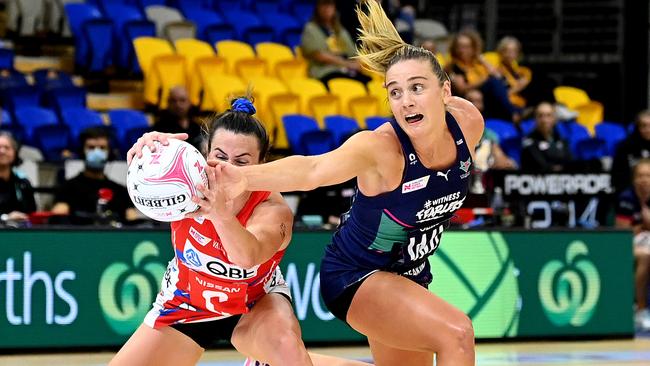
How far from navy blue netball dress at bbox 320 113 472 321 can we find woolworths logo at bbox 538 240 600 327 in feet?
14.9

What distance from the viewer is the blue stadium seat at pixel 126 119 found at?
1155 cm

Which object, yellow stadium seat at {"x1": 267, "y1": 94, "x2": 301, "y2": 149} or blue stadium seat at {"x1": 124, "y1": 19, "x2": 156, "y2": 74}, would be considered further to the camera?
blue stadium seat at {"x1": 124, "y1": 19, "x2": 156, "y2": 74}

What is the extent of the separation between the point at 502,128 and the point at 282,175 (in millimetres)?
8950

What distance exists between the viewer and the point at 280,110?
39.9ft

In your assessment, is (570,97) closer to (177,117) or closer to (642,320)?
(642,320)

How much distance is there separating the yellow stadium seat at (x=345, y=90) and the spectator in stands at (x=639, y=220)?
3.39 metres

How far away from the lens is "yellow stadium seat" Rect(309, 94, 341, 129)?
12.5 meters

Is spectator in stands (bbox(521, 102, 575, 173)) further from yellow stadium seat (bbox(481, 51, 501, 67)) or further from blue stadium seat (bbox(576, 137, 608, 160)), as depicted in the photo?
yellow stadium seat (bbox(481, 51, 501, 67))

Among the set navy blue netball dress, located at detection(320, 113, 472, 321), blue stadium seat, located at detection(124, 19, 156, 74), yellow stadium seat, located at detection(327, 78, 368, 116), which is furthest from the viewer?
blue stadium seat, located at detection(124, 19, 156, 74)

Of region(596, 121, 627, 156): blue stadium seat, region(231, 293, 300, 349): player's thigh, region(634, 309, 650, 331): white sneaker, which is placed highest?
region(596, 121, 627, 156): blue stadium seat

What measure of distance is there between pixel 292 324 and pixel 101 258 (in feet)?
12.7

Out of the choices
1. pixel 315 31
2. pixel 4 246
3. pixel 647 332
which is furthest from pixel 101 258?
pixel 315 31

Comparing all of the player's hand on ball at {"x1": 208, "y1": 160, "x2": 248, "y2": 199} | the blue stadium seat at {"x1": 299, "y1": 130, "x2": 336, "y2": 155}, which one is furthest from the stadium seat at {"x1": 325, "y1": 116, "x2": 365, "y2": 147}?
the player's hand on ball at {"x1": 208, "y1": 160, "x2": 248, "y2": 199}

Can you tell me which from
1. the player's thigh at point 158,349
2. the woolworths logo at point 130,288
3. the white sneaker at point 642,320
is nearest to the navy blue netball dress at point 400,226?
the player's thigh at point 158,349
